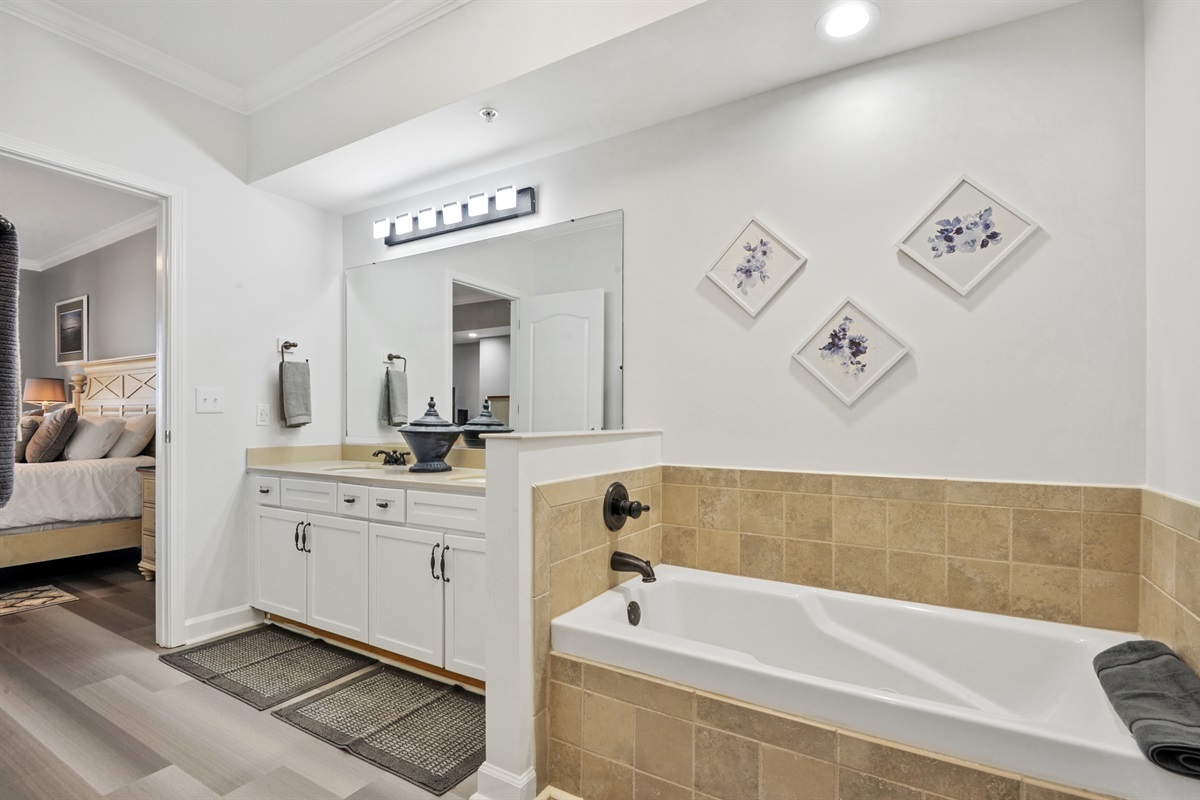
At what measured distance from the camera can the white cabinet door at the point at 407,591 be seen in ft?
7.84

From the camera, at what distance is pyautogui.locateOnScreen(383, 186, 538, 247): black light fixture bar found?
110 inches

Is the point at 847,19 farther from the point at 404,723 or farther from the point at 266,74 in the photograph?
the point at 404,723

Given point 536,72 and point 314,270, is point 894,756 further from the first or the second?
point 314,270

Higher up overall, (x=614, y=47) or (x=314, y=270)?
(x=614, y=47)

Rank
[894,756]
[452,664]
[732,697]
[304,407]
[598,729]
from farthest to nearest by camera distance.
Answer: [304,407], [452,664], [598,729], [732,697], [894,756]

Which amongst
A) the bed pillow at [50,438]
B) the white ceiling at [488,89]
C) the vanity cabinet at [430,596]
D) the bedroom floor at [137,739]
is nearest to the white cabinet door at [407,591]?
the vanity cabinet at [430,596]

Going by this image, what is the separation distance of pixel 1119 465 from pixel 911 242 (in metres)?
0.88

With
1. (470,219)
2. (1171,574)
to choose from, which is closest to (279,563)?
(470,219)

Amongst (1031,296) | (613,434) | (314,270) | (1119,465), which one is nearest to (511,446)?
(613,434)

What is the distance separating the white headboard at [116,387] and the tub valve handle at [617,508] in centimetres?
456

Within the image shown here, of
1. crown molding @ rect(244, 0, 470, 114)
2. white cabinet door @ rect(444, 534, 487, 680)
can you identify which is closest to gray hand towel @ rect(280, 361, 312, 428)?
crown molding @ rect(244, 0, 470, 114)

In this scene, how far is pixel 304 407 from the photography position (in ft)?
10.8

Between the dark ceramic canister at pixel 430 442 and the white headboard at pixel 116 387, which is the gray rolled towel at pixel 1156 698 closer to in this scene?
the dark ceramic canister at pixel 430 442

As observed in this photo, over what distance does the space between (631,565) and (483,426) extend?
1.14 meters
